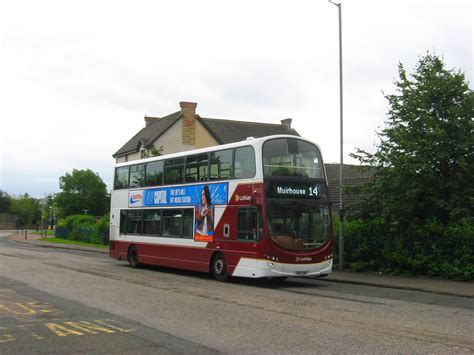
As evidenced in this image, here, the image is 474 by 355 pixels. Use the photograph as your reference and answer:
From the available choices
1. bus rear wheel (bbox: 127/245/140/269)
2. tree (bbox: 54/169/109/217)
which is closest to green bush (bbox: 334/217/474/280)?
bus rear wheel (bbox: 127/245/140/269)

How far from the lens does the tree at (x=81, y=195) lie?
7756 centimetres

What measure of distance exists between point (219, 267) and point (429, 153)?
25.2ft

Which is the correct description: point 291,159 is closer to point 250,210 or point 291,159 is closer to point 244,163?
point 244,163

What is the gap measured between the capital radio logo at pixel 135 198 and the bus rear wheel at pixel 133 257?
5.69 feet

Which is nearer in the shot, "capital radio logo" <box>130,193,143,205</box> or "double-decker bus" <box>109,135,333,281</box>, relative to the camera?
"double-decker bus" <box>109,135,333,281</box>

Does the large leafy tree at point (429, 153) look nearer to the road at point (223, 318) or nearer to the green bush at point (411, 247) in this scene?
the green bush at point (411, 247)

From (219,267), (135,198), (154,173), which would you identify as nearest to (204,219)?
(219,267)

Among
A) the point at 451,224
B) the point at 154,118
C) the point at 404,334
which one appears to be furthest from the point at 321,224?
the point at 154,118

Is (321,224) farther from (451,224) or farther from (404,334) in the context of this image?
(404,334)

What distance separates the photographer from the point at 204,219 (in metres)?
17.6

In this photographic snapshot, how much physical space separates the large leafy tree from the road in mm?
4043

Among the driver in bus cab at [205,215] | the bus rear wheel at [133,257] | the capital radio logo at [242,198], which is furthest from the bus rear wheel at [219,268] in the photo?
the bus rear wheel at [133,257]

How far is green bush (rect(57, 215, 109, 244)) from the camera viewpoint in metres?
43.9

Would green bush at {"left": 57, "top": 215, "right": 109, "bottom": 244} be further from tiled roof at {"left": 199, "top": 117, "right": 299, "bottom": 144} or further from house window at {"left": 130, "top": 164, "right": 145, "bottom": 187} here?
house window at {"left": 130, "top": 164, "right": 145, "bottom": 187}
